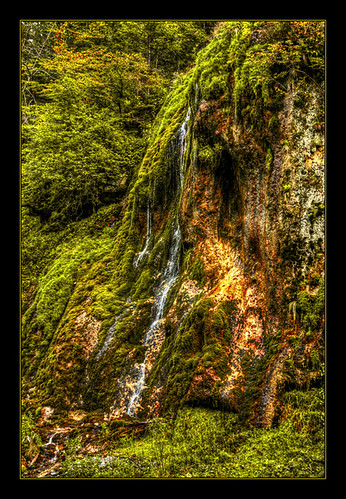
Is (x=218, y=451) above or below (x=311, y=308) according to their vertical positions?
below

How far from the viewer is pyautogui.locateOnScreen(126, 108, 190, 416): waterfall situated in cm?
657

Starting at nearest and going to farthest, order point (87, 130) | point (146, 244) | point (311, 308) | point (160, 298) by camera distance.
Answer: point (311, 308) → point (160, 298) → point (146, 244) → point (87, 130)

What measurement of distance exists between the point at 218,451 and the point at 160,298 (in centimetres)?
334

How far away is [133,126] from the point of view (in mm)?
14094

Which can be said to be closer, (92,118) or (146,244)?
(146,244)

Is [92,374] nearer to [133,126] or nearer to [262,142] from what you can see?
[262,142]

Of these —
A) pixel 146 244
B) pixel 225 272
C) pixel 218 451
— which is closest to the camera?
pixel 218 451

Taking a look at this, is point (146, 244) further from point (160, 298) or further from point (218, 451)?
point (218, 451)

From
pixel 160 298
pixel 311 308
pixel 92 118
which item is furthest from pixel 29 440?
pixel 92 118

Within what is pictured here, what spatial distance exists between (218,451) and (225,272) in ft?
9.19

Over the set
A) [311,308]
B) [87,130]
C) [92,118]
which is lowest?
[311,308]

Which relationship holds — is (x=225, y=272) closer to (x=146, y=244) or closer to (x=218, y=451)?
(x=218, y=451)

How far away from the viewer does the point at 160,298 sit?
7.58 metres

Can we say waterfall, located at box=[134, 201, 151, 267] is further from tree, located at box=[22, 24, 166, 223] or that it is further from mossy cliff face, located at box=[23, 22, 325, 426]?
tree, located at box=[22, 24, 166, 223]
